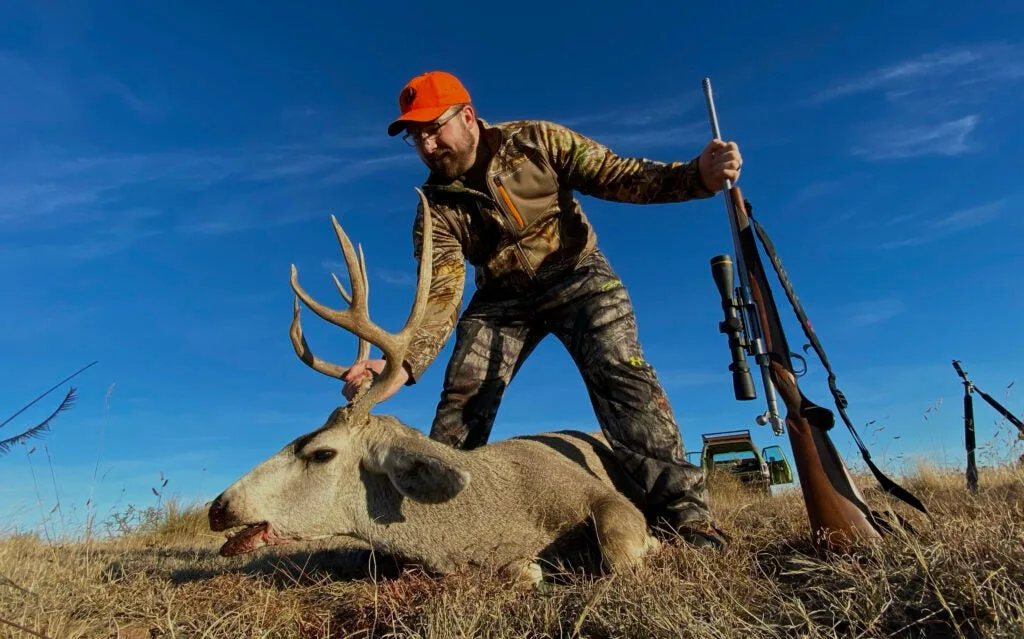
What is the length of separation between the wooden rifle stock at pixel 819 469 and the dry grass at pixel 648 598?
155 millimetres

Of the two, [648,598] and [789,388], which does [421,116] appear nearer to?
[789,388]

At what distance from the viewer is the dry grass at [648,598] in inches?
86.4

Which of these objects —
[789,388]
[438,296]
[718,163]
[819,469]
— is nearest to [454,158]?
[438,296]

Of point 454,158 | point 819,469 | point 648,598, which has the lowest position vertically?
point 648,598

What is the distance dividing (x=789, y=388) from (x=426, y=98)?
3.07m

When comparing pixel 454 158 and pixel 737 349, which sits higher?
pixel 454 158

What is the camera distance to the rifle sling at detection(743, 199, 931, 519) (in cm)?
307

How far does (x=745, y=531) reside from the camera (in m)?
4.45

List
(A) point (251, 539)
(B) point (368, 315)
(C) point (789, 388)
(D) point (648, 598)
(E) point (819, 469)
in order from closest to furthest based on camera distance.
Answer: (D) point (648, 598) < (E) point (819, 469) < (C) point (789, 388) < (A) point (251, 539) < (B) point (368, 315)

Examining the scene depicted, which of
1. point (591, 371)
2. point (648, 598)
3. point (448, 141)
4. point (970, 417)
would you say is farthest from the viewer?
point (970, 417)

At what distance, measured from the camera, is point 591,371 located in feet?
15.6

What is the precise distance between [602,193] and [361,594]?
10.5ft

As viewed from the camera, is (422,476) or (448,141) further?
(448,141)

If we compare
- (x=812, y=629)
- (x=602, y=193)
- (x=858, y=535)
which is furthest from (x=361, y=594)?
(x=602, y=193)
